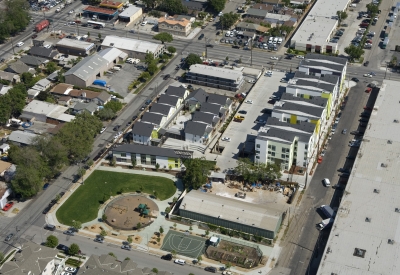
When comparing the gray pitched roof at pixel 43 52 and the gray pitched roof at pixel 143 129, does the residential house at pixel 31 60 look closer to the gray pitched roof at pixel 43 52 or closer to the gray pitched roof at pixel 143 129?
the gray pitched roof at pixel 43 52

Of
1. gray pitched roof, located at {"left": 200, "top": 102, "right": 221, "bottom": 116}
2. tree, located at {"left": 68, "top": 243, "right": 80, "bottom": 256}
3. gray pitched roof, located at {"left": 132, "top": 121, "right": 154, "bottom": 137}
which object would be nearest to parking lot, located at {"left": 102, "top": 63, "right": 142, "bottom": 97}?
gray pitched roof, located at {"left": 132, "top": 121, "right": 154, "bottom": 137}

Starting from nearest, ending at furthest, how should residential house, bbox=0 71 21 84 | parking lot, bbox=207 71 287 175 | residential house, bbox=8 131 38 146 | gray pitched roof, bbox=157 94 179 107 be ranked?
parking lot, bbox=207 71 287 175
residential house, bbox=8 131 38 146
gray pitched roof, bbox=157 94 179 107
residential house, bbox=0 71 21 84

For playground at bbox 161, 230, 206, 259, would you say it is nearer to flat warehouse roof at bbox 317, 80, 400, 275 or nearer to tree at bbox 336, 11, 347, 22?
flat warehouse roof at bbox 317, 80, 400, 275

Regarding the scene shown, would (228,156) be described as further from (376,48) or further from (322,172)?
(376,48)

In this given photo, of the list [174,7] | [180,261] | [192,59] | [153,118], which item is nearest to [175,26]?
[174,7]

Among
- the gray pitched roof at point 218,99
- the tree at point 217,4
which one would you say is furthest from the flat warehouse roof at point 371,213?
the tree at point 217,4

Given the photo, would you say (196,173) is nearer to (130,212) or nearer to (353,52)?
(130,212)
